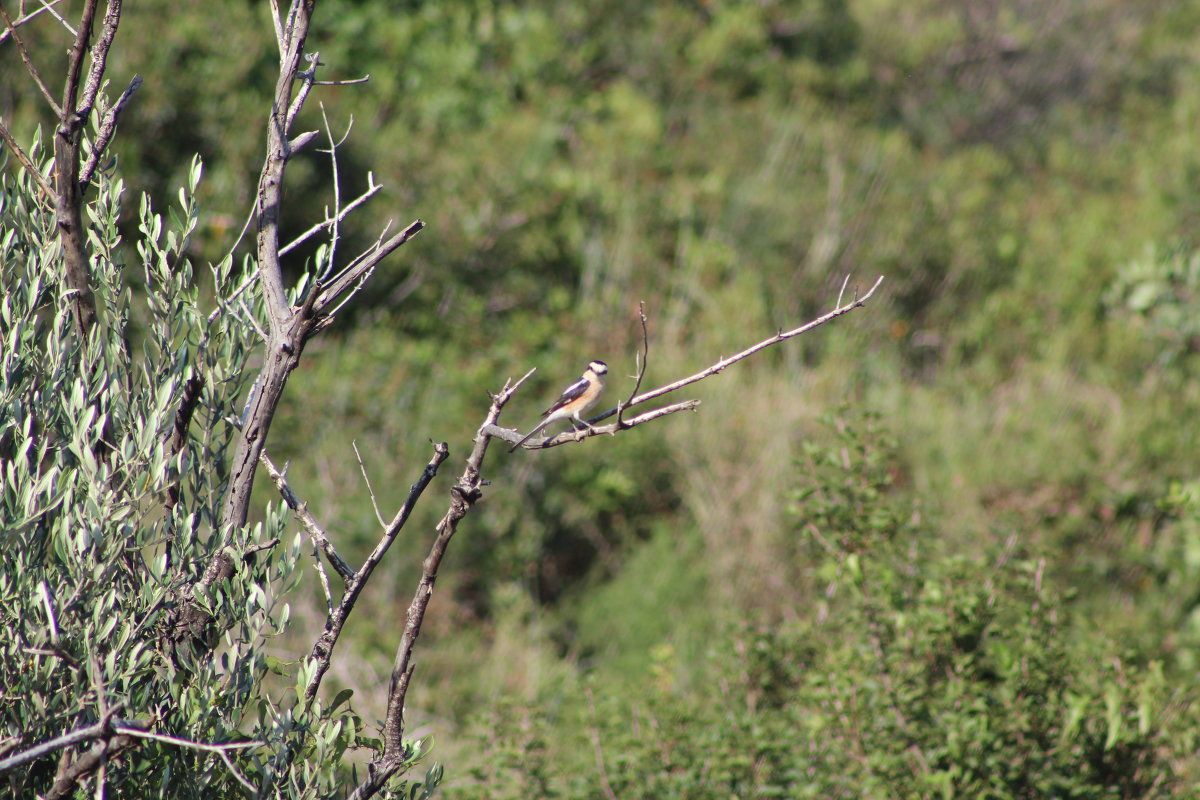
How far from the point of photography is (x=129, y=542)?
102 inches

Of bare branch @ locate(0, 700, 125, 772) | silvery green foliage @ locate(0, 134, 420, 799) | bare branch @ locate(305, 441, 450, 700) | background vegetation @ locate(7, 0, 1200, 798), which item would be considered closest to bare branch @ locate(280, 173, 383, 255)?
silvery green foliage @ locate(0, 134, 420, 799)

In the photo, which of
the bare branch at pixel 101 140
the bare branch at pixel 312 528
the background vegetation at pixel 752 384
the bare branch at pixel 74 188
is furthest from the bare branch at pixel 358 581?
the background vegetation at pixel 752 384

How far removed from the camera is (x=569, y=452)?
30.0ft

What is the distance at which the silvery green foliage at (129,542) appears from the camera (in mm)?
2424

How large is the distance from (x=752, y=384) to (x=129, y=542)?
7371mm

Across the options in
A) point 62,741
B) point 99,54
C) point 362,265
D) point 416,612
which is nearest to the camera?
point 62,741

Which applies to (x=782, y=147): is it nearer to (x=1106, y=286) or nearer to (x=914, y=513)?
(x=1106, y=286)

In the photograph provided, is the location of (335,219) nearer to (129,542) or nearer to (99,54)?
(99,54)

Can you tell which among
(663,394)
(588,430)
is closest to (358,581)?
(588,430)

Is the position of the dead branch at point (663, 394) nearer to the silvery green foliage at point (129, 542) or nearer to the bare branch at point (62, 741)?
the silvery green foliage at point (129, 542)

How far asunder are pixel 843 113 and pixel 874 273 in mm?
3305

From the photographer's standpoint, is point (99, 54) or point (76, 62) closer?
point (76, 62)

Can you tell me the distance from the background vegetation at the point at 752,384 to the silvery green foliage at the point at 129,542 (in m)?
1.39

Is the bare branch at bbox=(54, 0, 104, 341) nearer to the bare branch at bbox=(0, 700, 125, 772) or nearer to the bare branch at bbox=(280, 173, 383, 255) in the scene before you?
the bare branch at bbox=(280, 173, 383, 255)
